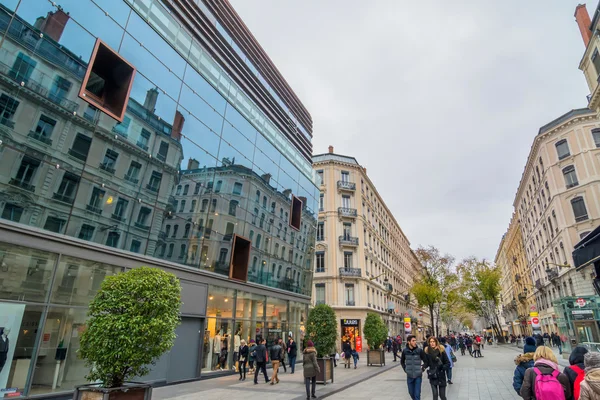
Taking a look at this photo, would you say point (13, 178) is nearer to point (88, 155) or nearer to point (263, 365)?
point (88, 155)

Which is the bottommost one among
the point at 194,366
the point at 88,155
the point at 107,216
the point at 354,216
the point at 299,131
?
the point at 194,366

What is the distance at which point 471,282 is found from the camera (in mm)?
55500

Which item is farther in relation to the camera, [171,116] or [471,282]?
[471,282]

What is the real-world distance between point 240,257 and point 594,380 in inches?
674

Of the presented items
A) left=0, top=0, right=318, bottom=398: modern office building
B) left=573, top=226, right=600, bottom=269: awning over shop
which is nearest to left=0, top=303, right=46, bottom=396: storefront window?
left=0, top=0, right=318, bottom=398: modern office building

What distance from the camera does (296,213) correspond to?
25547 mm

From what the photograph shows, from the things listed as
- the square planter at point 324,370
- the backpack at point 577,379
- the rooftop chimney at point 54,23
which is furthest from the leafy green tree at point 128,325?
the rooftop chimney at point 54,23

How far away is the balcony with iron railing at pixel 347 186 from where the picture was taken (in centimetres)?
4125

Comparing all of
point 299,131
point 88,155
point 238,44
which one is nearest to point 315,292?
point 299,131

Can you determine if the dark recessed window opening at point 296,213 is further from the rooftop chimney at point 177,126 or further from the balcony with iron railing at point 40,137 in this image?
the balcony with iron railing at point 40,137

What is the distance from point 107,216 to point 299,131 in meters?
19.2

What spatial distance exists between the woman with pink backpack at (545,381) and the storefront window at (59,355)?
34.3 feet

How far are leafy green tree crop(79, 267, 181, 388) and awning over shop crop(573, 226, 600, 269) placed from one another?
761 centimetres

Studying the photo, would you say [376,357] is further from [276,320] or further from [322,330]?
[322,330]
